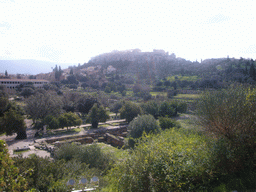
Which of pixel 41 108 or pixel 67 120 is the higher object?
pixel 41 108

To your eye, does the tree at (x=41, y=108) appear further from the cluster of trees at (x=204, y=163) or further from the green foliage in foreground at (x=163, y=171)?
the green foliage in foreground at (x=163, y=171)

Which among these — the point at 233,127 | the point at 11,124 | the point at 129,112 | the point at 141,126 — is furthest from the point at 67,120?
the point at 233,127

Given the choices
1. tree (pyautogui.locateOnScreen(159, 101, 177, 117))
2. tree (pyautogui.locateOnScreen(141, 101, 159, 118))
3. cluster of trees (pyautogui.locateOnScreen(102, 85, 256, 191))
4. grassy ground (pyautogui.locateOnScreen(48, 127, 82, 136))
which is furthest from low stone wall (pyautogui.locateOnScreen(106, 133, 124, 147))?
tree (pyautogui.locateOnScreen(159, 101, 177, 117))

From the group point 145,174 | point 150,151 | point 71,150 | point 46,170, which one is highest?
point 150,151

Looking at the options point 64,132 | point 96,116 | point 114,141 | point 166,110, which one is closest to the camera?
point 114,141

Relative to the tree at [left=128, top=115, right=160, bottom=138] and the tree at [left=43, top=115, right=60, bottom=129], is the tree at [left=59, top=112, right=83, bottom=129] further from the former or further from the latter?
the tree at [left=128, top=115, right=160, bottom=138]

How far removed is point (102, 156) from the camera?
34.4ft

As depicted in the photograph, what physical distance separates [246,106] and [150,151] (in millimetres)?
4739

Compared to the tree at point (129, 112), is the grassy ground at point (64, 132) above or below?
below

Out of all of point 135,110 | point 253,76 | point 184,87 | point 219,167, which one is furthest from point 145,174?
point 184,87

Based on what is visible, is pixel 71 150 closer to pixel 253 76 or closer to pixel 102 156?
pixel 102 156

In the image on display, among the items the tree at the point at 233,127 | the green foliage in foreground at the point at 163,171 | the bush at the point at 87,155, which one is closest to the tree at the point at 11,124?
the bush at the point at 87,155

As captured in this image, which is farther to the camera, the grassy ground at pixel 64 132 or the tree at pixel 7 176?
the grassy ground at pixel 64 132

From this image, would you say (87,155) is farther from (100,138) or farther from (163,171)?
(100,138)
